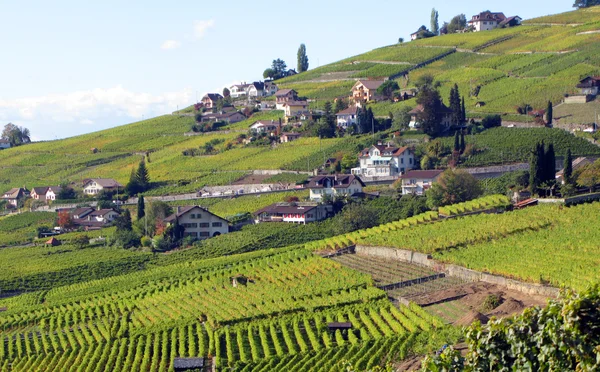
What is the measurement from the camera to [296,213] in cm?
6744

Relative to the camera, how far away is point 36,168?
11088 centimetres

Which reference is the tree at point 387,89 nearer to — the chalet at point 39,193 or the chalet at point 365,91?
the chalet at point 365,91

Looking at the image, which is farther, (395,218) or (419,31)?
(419,31)

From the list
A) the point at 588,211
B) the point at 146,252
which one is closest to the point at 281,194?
the point at 146,252

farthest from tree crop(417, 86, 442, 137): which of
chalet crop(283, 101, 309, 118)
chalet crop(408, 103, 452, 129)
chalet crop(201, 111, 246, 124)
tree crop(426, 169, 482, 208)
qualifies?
chalet crop(201, 111, 246, 124)

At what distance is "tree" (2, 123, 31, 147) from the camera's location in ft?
437

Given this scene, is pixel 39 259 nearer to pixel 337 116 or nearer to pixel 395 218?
pixel 395 218

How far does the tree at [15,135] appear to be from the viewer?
437 feet

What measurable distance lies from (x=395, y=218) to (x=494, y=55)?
6027cm

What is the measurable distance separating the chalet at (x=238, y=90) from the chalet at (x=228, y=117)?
52.0 feet

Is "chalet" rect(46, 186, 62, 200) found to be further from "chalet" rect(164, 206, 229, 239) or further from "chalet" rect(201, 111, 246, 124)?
"chalet" rect(164, 206, 229, 239)

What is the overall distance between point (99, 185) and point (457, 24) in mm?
76285

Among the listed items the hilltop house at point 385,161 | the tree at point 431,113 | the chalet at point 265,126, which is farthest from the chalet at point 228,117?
the hilltop house at point 385,161

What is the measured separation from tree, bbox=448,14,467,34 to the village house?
7279cm
